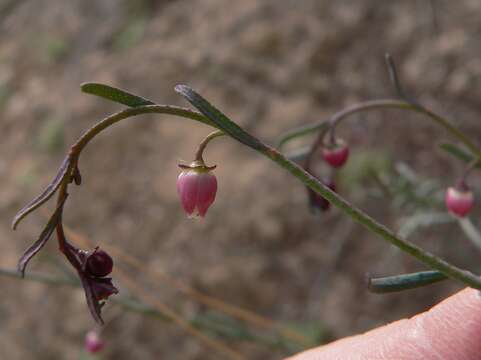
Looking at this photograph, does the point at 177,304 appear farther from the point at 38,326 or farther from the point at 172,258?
the point at 38,326

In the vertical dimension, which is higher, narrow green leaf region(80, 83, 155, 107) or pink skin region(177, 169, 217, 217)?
narrow green leaf region(80, 83, 155, 107)

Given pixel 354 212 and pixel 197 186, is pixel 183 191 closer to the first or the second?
pixel 197 186

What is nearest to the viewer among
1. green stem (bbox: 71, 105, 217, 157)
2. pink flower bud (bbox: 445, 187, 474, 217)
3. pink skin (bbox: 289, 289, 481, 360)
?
green stem (bbox: 71, 105, 217, 157)

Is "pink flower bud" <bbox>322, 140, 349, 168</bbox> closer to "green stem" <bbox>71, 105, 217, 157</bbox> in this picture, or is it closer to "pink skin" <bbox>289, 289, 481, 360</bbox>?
"pink skin" <bbox>289, 289, 481, 360</bbox>

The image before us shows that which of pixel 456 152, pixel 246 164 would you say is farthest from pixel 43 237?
pixel 246 164

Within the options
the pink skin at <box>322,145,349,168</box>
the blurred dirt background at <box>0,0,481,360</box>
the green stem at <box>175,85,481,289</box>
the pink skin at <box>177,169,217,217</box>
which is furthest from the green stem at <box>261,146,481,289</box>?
the blurred dirt background at <box>0,0,481,360</box>
